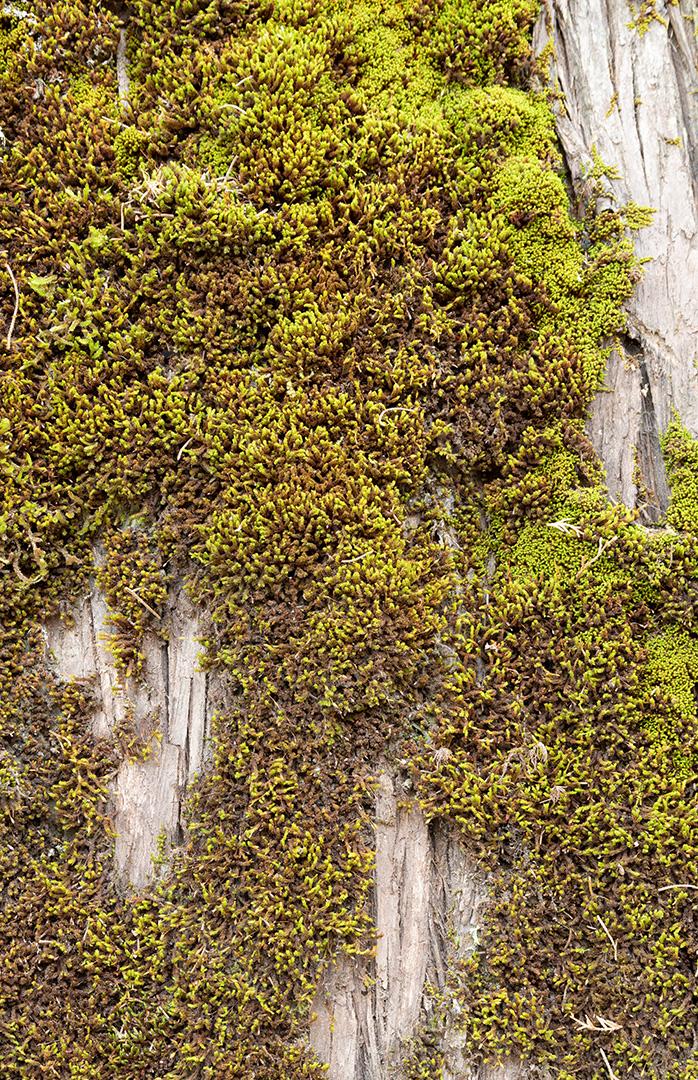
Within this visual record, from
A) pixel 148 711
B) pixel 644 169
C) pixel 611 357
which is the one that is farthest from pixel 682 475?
pixel 148 711

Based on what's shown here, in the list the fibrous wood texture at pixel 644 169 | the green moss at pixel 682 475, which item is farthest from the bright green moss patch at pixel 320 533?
the fibrous wood texture at pixel 644 169

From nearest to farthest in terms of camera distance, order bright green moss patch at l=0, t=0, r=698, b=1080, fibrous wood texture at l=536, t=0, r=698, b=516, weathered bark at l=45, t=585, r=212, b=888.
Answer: bright green moss patch at l=0, t=0, r=698, b=1080 → weathered bark at l=45, t=585, r=212, b=888 → fibrous wood texture at l=536, t=0, r=698, b=516

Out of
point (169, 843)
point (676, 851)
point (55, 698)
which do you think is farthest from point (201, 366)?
point (676, 851)

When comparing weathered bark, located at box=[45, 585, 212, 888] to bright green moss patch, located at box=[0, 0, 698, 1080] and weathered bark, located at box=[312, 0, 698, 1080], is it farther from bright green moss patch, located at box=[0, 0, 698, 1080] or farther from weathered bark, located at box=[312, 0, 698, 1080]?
weathered bark, located at box=[312, 0, 698, 1080]

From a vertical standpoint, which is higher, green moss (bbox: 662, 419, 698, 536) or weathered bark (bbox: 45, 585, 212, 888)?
green moss (bbox: 662, 419, 698, 536)

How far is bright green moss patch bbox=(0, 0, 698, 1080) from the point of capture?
325cm

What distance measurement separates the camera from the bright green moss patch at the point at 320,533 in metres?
3.25

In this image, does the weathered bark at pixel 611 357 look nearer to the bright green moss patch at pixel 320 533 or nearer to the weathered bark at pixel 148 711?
the bright green moss patch at pixel 320 533

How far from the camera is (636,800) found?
3.31m

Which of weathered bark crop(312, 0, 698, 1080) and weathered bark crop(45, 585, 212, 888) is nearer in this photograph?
weathered bark crop(312, 0, 698, 1080)

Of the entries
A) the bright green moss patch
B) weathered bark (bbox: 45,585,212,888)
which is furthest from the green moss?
weathered bark (bbox: 45,585,212,888)

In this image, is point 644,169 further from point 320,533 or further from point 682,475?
point 320,533

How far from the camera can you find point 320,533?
3.41 metres

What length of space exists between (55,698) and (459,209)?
125 inches
